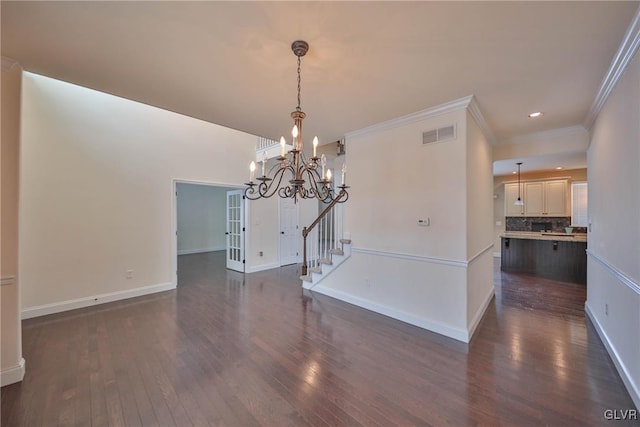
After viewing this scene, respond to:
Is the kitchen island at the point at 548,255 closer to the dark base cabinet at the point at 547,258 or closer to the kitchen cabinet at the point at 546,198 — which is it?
the dark base cabinet at the point at 547,258

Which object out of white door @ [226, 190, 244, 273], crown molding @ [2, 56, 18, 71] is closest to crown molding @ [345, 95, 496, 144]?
white door @ [226, 190, 244, 273]

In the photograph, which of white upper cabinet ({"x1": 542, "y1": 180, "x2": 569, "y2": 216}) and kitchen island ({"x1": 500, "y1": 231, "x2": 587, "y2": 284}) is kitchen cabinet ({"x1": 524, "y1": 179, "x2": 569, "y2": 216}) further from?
kitchen island ({"x1": 500, "y1": 231, "x2": 587, "y2": 284})

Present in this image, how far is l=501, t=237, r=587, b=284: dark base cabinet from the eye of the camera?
17.8 ft

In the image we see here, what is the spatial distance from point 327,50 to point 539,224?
8.58 meters

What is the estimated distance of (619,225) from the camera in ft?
7.53

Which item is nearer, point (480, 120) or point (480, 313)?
point (480, 120)

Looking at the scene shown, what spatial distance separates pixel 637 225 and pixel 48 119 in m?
6.79

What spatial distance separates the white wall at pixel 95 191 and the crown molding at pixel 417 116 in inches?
138

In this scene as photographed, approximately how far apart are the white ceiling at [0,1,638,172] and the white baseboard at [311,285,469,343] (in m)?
2.68

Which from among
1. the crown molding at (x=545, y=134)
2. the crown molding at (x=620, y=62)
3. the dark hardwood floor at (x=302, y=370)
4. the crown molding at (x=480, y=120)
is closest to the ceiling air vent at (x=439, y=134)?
the crown molding at (x=480, y=120)

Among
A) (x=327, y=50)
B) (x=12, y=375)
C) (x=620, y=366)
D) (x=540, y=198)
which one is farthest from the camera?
(x=540, y=198)

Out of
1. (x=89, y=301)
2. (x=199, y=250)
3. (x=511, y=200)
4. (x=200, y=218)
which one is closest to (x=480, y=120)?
(x=511, y=200)

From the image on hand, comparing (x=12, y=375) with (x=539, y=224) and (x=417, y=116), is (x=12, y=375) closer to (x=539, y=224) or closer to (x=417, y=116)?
(x=417, y=116)

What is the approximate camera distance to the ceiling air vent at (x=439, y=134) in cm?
301
